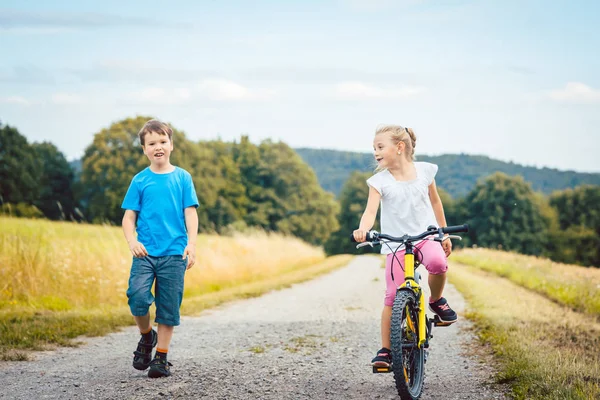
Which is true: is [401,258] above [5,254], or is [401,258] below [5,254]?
above

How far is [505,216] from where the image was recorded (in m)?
65.3

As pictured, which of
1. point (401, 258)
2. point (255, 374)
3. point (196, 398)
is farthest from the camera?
point (255, 374)

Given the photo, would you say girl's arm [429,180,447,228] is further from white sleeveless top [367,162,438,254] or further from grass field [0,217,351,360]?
grass field [0,217,351,360]

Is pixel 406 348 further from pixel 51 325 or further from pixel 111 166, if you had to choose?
pixel 111 166

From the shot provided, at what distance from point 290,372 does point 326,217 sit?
6114 cm

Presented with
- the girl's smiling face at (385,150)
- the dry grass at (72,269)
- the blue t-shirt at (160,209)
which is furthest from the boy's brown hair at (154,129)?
the dry grass at (72,269)

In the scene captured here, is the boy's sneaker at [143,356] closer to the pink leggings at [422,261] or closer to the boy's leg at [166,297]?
the boy's leg at [166,297]

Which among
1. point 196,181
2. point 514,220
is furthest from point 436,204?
point 514,220

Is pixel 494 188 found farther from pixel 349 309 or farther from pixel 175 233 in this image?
pixel 175 233

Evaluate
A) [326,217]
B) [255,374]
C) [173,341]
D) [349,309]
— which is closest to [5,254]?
[173,341]

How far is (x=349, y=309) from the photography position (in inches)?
408

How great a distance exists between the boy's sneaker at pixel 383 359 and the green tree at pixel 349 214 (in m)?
61.8

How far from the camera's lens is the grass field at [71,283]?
742 centimetres

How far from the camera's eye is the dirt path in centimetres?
459
